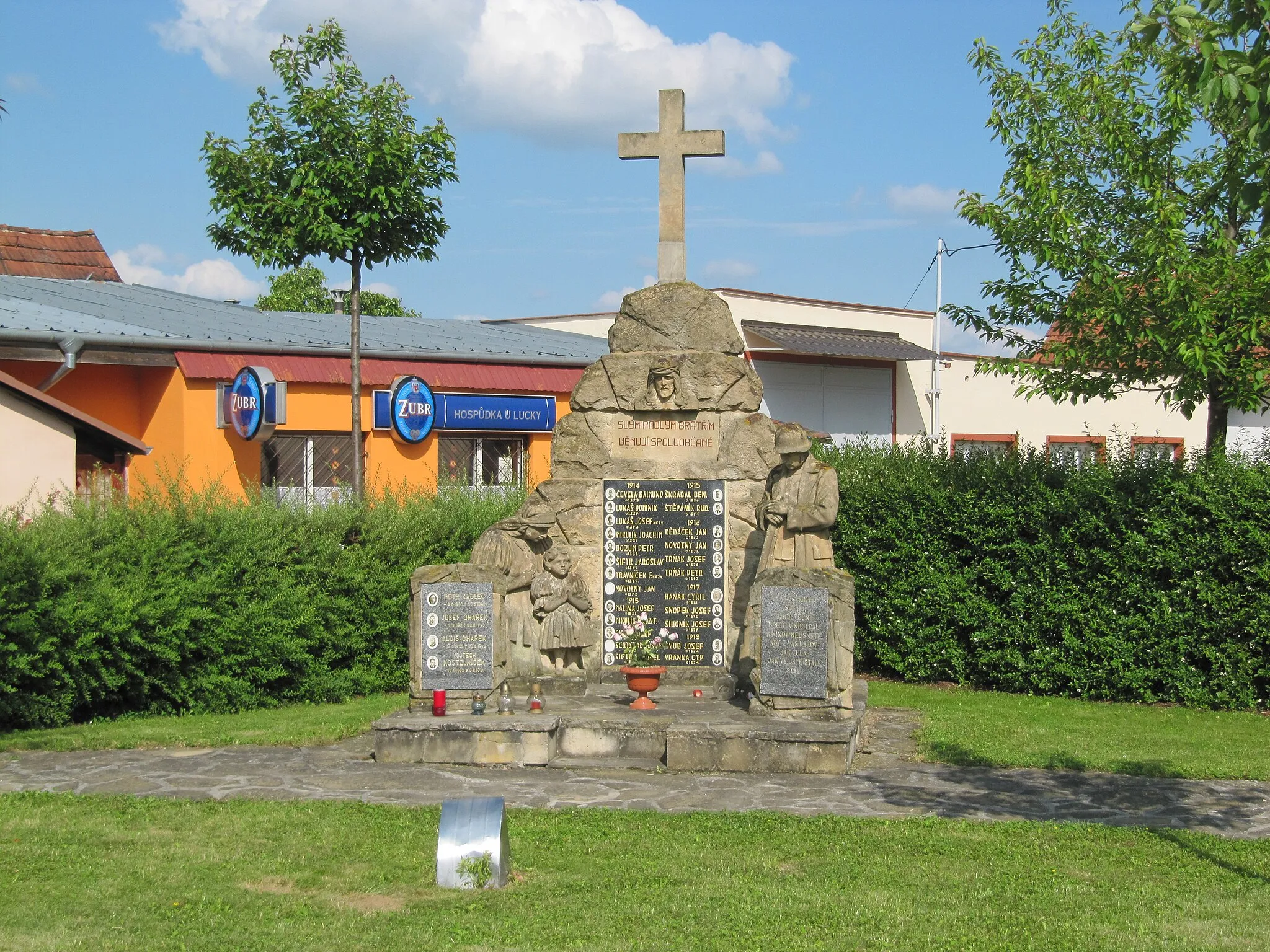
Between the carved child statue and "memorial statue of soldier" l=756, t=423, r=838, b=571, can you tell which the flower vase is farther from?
"memorial statue of soldier" l=756, t=423, r=838, b=571

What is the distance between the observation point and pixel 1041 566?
534 inches

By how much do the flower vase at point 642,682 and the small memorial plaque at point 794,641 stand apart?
2.81 ft

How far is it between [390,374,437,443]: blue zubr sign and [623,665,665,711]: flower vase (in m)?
10.5

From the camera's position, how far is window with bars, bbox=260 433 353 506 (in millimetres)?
19516

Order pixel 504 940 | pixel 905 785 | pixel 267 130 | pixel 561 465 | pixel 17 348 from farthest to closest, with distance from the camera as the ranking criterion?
pixel 17 348 → pixel 267 130 → pixel 561 465 → pixel 905 785 → pixel 504 940

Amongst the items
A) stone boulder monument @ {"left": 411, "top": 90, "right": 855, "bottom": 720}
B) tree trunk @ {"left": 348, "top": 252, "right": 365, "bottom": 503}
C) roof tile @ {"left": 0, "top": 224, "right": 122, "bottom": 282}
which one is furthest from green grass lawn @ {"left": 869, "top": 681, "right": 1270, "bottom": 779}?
roof tile @ {"left": 0, "top": 224, "right": 122, "bottom": 282}

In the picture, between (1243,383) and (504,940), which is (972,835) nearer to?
(504,940)

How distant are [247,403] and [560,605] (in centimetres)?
823

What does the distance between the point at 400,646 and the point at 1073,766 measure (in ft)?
23.4

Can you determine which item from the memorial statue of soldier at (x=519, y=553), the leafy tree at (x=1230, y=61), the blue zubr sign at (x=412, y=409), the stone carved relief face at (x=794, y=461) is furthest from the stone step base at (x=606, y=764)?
the blue zubr sign at (x=412, y=409)

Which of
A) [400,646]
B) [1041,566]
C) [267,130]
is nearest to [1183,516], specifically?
[1041,566]

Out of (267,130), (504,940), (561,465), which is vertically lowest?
(504,940)

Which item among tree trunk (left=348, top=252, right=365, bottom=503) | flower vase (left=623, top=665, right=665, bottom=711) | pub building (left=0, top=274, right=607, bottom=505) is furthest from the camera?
pub building (left=0, top=274, right=607, bottom=505)

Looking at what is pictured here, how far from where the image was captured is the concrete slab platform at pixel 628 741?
924 centimetres
